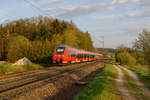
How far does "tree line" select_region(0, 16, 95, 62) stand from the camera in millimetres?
32781

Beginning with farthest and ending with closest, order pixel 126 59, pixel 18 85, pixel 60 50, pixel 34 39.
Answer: pixel 34 39 < pixel 126 59 < pixel 60 50 < pixel 18 85

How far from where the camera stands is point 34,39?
205 ft

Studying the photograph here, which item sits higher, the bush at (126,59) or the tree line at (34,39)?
the tree line at (34,39)

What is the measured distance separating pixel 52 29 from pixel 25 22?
69.2 ft

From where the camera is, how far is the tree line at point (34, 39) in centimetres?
3278

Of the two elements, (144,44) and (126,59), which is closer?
(144,44)

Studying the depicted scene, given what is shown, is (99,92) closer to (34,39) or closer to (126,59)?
(126,59)

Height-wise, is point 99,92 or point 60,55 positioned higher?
point 60,55

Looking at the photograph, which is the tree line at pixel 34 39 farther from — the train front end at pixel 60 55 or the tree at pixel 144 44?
the tree at pixel 144 44

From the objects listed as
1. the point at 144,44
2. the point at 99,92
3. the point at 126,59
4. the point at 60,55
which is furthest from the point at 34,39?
the point at 99,92

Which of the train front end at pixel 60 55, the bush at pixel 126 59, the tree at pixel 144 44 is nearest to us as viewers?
the tree at pixel 144 44

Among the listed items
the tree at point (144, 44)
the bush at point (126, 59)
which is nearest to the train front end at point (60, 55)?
the tree at point (144, 44)

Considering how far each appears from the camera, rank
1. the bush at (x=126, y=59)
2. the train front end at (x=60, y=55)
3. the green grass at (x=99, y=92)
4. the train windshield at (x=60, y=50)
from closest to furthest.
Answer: the green grass at (x=99, y=92) < the train front end at (x=60, y=55) < the train windshield at (x=60, y=50) < the bush at (x=126, y=59)

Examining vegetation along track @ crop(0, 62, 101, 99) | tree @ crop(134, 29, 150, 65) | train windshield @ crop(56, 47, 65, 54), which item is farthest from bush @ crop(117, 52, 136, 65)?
vegetation along track @ crop(0, 62, 101, 99)
